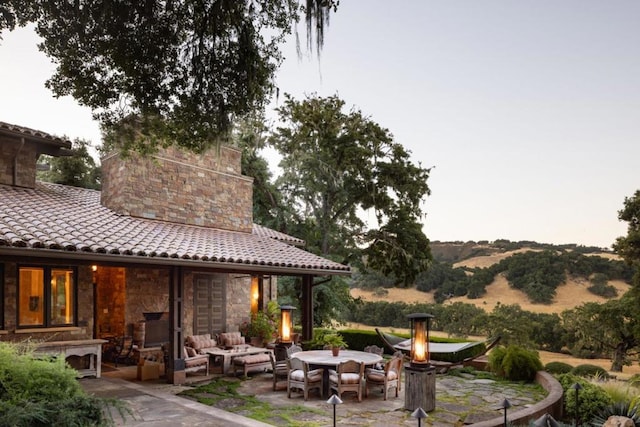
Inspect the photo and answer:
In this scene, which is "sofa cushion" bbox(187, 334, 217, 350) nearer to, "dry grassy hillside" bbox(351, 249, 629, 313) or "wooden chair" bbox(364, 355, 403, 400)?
"wooden chair" bbox(364, 355, 403, 400)

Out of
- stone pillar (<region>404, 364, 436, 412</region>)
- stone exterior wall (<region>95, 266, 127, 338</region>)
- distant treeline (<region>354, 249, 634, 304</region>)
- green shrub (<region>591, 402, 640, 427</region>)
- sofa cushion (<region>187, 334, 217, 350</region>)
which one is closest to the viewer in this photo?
green shrub (<region>591, 402, 640, 427</region>)

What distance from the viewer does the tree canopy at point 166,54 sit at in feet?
17.1

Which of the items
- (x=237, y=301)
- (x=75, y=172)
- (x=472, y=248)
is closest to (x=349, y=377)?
(x=237, y=301)

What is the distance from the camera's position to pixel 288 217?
66.7 ft

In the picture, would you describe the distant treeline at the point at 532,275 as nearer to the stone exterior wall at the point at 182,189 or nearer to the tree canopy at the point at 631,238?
the tree canopy at the point at 631,238

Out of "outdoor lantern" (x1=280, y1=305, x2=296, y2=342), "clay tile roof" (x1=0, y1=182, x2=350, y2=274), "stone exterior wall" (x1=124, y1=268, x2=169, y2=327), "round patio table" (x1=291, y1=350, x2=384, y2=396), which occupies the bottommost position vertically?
"round patio table" (x1=291, y1=350, x2=384, y2=396)

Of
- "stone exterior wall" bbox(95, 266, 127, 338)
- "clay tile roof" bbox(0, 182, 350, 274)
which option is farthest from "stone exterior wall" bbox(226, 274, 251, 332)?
"stone exterior wall" bbox(95, 266, 127, 338)

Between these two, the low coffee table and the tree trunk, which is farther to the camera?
the tree trunk

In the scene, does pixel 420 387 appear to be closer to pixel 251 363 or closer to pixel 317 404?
pixel 317 404

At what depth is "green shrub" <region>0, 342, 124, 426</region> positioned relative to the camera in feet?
10.5

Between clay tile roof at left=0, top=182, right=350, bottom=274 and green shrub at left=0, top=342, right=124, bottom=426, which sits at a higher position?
clay tile roof at left=0, top=182, right=350, bottom=274

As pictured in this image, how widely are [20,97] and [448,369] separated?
1390cm

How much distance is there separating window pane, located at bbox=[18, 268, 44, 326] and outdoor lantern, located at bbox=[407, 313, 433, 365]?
293 inches

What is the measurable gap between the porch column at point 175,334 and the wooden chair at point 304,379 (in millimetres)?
2379
